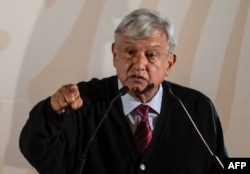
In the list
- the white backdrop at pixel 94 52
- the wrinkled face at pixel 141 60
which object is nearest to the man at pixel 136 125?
the wrinkled face at pixel 141 60

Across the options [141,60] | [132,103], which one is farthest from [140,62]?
Result: [132,103]

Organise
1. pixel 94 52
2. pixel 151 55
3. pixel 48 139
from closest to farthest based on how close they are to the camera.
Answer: pixel 48 139 < pixel 151 55 < pixel 94 52

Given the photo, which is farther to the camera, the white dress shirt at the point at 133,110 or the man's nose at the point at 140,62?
the white dress shirt at the point at 133,110

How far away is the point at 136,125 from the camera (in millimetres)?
1348

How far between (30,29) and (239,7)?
778 millimetres

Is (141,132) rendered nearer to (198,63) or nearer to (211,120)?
(211,120)

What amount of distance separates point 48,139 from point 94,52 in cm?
46

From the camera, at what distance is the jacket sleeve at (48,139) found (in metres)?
1.12

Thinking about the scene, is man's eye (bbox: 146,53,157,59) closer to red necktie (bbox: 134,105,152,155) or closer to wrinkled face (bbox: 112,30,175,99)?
wrinkled face (bbox: 112,30,175,99)

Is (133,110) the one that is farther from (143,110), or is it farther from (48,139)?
(48,139)

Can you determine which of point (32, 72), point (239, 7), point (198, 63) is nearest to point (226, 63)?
point (198, 63)

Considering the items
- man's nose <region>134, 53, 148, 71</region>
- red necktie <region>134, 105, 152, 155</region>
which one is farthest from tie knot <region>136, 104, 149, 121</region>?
man's nose <region>134, 53, 148, 71</region>

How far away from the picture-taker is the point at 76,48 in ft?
4.95

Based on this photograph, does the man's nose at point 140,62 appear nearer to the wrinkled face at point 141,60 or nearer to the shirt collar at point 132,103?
the wrinkled face at point 141,60
